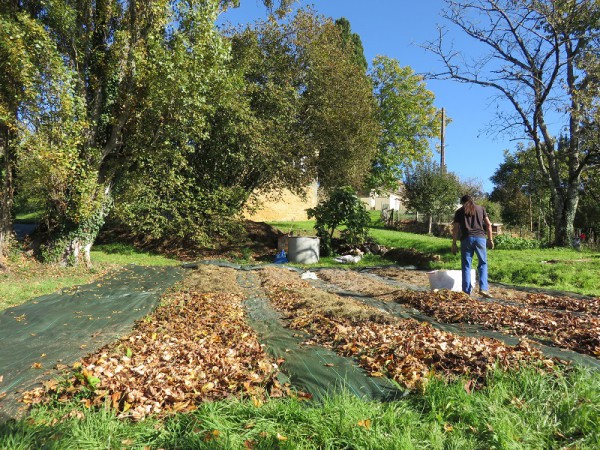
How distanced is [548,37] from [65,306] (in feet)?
55.2

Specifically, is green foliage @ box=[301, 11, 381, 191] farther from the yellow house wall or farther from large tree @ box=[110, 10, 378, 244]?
the yellow house wall

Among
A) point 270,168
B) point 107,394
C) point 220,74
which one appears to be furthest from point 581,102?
point 107,394

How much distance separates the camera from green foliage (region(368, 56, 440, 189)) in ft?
95.4

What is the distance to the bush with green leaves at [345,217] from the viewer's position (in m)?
14.6

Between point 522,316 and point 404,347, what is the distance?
218 centimetres

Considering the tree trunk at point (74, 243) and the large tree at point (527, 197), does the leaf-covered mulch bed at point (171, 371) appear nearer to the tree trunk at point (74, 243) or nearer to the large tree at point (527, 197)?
the tree trunk at point (74, 243)

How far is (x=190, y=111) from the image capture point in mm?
10711

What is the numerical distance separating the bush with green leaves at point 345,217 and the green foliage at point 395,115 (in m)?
14.1

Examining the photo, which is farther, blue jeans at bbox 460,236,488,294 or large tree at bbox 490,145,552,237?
large tree at bbox 490,145,552,237

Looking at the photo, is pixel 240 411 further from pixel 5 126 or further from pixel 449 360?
pixel 5 126

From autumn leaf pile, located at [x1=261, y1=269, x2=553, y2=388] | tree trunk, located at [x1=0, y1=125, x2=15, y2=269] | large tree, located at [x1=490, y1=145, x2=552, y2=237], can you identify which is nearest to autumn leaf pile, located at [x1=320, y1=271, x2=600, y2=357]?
autumn leaf pile, located at [x1=261, y1=269, x2=553, y2=388]

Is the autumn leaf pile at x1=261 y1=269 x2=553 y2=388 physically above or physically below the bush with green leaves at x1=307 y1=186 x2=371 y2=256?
below

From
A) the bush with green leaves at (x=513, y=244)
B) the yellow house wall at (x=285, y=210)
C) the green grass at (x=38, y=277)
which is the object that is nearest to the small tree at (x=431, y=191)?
the yellow house wall at (x=285, y=210)

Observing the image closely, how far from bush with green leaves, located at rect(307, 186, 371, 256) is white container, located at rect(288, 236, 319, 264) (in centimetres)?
135
